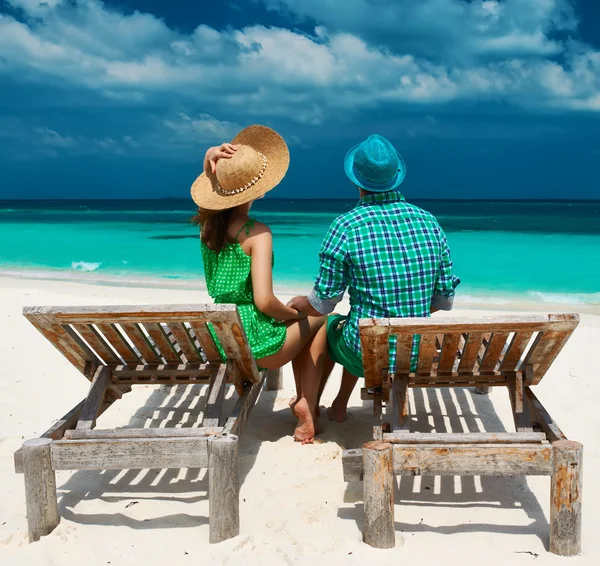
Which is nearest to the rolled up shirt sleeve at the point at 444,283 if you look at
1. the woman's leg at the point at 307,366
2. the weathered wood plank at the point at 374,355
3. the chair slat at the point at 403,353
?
the chair slat at the point at 403,353

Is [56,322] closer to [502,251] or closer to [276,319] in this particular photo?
[276,319]

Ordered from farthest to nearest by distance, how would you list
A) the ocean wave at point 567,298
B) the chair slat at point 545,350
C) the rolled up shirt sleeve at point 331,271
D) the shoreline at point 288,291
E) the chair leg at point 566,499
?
1. the ocean wave at point 567,298
2. the shoreline at point 288,291
3. the rolled up shirt sleeve at point 331,271
4. the chair slat at point 545,350
5. the chair leg at point 566,499

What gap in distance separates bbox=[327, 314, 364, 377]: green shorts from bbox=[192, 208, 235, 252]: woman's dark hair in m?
0.77

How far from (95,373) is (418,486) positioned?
1746 mm

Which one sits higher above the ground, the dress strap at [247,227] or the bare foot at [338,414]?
the dress strap at [247,227]

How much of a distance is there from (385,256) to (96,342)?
4.83 feet

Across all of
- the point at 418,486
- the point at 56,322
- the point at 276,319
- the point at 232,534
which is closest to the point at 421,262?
the point at 276,319

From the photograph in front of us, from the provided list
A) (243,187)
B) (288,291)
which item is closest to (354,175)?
(243,187)

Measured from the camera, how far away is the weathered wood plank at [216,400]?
3023 mm

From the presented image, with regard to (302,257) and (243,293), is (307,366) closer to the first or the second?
(243,293)

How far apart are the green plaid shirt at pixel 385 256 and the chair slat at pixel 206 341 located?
594 millimetres

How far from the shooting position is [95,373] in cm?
343

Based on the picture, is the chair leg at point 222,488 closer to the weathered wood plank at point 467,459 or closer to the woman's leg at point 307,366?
the weathered wood plank at point 467,459

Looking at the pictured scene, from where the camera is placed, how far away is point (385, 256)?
3.10m
